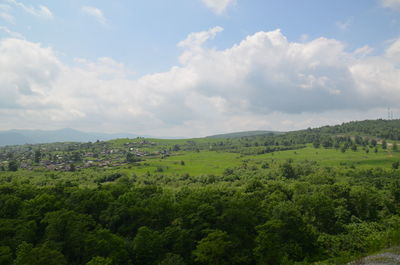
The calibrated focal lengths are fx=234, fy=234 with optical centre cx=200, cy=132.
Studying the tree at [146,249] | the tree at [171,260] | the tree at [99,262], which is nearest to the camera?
the tree at [99,262]

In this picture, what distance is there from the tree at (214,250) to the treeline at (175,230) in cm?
16

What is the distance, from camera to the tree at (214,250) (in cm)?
3725

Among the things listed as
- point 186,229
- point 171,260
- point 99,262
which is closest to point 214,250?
point 171,260

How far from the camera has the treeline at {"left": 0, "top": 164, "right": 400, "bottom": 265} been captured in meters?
38.1

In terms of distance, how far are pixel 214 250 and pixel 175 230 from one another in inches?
349

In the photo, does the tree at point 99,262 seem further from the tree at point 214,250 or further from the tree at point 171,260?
the tree at point 214,250

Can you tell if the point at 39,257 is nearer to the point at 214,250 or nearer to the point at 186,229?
the point at 186,229

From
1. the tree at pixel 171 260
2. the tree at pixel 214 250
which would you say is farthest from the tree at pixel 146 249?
the tree at pixel 214 250

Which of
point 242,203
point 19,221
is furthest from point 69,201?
point 242,203

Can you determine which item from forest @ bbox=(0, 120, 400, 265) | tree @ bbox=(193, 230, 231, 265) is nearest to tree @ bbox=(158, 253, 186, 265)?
forest @ bbox=(0, 120, 400, 265)

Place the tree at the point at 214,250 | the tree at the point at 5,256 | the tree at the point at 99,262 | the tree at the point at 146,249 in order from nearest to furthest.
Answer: the tree at the point at 99,262, the tree at the point at 5,256, the tree at the point at 214,250, the tree at the point at 146,249

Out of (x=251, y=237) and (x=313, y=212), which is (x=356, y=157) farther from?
(x=251, y=237)

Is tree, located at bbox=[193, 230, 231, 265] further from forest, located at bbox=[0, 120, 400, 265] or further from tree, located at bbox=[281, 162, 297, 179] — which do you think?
tree, located at bbox=[281, 162, 297, 179]

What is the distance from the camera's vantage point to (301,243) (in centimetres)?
4584
